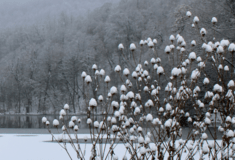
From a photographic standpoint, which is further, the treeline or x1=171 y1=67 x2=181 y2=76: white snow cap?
the treeline

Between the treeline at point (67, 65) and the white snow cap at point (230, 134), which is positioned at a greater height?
the treeline at point (67, 65)

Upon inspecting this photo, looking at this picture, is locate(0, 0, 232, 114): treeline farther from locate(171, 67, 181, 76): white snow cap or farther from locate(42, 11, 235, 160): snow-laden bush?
locate(171, 67, 181, 76): white snow cap

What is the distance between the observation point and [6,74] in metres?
35.7

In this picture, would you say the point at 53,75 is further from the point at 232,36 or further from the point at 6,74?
the point at 232,36

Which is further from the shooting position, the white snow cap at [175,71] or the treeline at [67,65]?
the treeline at [67,65]

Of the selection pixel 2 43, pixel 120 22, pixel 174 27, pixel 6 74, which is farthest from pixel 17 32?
pixel 174 27

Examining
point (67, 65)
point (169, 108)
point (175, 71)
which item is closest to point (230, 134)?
point (169, 108)

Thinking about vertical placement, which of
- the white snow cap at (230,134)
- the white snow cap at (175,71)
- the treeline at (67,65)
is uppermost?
the treeline at (67,65)

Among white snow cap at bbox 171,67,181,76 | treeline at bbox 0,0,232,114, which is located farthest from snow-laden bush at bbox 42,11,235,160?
treeline at bbox 0,0,232,114

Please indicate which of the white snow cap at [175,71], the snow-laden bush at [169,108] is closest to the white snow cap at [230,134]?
the snow-laden bush at [169,108]

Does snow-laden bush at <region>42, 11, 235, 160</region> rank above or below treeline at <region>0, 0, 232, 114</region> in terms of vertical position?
below

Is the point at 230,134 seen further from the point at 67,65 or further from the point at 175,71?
the point at 67,65

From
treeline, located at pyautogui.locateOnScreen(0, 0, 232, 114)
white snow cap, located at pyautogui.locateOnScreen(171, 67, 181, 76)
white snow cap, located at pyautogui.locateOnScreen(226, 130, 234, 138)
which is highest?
treeline, located at pyautogui.locateOnScreen(0, 0, 232, 114)

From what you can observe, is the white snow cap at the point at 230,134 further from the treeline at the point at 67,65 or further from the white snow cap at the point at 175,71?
the treeline at the point at 67,65
